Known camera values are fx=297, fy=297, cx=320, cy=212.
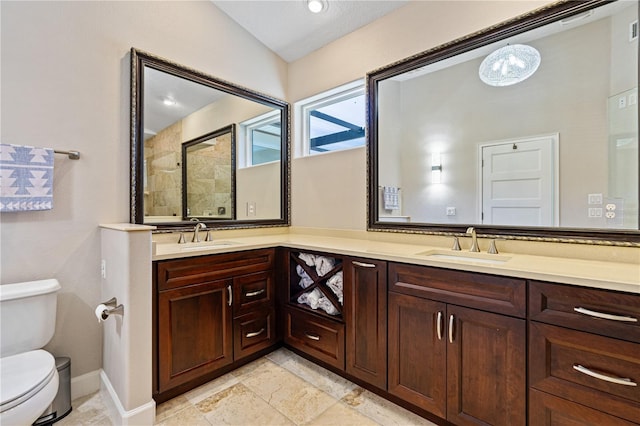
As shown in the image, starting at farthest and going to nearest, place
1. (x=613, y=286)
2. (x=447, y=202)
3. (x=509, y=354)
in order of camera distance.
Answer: (x=447, y=202) < (x=509, y=354) < (x=613, y=286)

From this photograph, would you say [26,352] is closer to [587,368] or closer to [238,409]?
[238,409]

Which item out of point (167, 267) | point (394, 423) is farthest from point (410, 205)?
point (167, 267)

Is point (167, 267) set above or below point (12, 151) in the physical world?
below

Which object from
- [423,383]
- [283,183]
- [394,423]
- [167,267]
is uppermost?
[283,183]

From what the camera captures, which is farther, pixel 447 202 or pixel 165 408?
pixel 447 202

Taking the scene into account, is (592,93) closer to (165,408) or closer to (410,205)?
(410,205)

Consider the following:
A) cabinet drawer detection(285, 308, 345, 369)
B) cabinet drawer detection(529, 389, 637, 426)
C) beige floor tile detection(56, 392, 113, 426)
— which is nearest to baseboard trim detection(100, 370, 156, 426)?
beige floor tile detection(56, 392, 113, 426)

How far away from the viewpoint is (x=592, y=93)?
159 cm

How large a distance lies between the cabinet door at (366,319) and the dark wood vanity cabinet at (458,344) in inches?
2.2

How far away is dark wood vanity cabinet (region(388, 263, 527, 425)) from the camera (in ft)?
4.17

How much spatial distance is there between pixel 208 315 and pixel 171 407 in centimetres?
52

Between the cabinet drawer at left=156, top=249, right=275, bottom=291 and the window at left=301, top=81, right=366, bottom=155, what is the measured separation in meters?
1.16

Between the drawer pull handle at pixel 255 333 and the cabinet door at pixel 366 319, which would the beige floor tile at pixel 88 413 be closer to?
the drawer pull handle at pixel 255 333

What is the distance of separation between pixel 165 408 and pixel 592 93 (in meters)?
2.92
